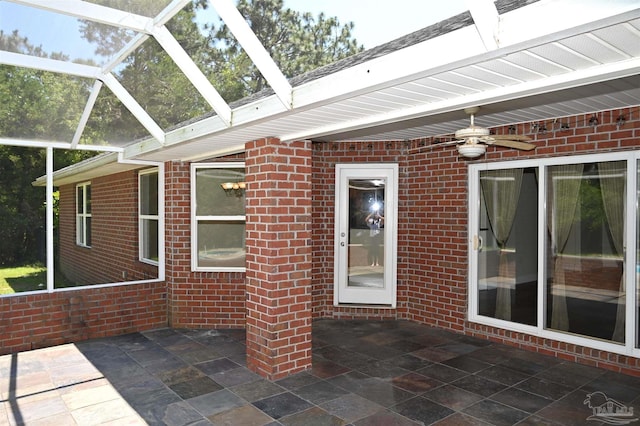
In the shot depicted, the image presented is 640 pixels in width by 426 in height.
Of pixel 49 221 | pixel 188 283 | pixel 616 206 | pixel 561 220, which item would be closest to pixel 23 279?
pixel 49 221

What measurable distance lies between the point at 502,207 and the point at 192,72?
3883mm

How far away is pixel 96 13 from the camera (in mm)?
2938

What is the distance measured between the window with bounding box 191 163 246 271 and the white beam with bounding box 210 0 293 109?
3.15 meters

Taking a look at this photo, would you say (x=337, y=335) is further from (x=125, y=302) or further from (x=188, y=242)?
(x=125, y=302)

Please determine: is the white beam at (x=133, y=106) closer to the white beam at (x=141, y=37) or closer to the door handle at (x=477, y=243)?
the white beam at (x=141, y=37)

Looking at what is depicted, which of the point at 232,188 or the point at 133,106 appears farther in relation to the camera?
the point at 232,188

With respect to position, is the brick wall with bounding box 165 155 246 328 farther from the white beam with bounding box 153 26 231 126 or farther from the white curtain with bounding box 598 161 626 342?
the white curtain with bounding box 598 161 626 342

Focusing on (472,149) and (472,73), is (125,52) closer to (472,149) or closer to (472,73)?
(472,73)

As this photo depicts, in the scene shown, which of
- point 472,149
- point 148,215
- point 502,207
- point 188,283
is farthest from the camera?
point 148,215

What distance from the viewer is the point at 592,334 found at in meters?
4.45

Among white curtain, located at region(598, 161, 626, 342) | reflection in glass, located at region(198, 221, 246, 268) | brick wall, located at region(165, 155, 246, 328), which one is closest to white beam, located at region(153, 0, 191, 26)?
brick wall, located at region(165, 155, 246, 328)

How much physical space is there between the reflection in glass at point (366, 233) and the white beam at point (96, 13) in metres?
3.85


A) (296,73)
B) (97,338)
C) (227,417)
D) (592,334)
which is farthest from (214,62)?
(592,334)

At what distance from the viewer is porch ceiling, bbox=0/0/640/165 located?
1.83 meters
